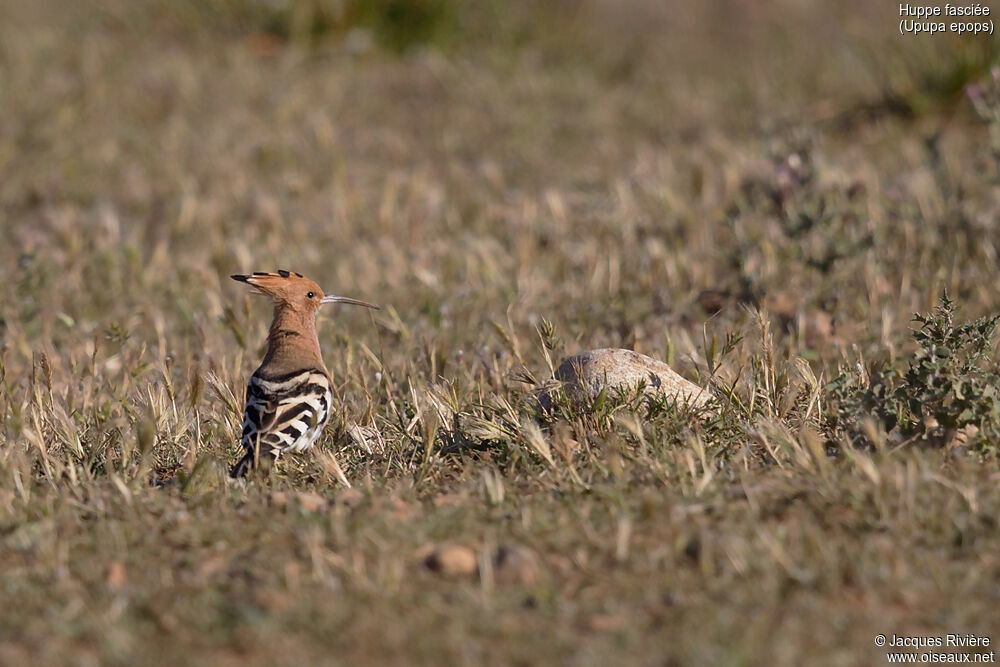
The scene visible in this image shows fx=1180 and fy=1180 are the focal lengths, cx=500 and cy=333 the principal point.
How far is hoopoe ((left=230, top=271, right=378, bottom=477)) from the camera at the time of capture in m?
4.11

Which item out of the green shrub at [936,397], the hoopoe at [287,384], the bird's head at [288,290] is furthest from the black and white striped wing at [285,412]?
the green shrub at [936,397]

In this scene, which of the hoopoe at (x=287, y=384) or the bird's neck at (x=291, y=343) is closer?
the hoopoe at (x=287, y=384)

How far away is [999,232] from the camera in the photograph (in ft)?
22.2

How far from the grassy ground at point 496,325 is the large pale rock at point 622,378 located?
0.41ft

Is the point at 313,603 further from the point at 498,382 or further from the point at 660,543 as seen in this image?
the point at 498,382

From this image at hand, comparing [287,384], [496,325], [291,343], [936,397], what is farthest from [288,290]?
[936,397]

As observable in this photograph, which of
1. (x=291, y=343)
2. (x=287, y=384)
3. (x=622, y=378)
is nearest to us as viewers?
(x=287, y=384)

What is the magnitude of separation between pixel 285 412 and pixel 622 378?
4.12 ft

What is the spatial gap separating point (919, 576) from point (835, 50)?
9.16 m

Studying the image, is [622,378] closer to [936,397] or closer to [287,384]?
[936,397]

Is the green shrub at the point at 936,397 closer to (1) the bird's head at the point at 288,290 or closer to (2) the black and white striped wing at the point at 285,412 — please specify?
(2) the black and white striped wing at the point at 285,412

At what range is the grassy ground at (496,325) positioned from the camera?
3.06 m

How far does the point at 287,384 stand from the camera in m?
4.35

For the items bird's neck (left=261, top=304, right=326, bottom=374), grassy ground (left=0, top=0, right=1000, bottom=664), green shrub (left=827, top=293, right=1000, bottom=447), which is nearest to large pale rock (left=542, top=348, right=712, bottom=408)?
grassy ground (left=0, top=0, right=1000, bottom=664)
